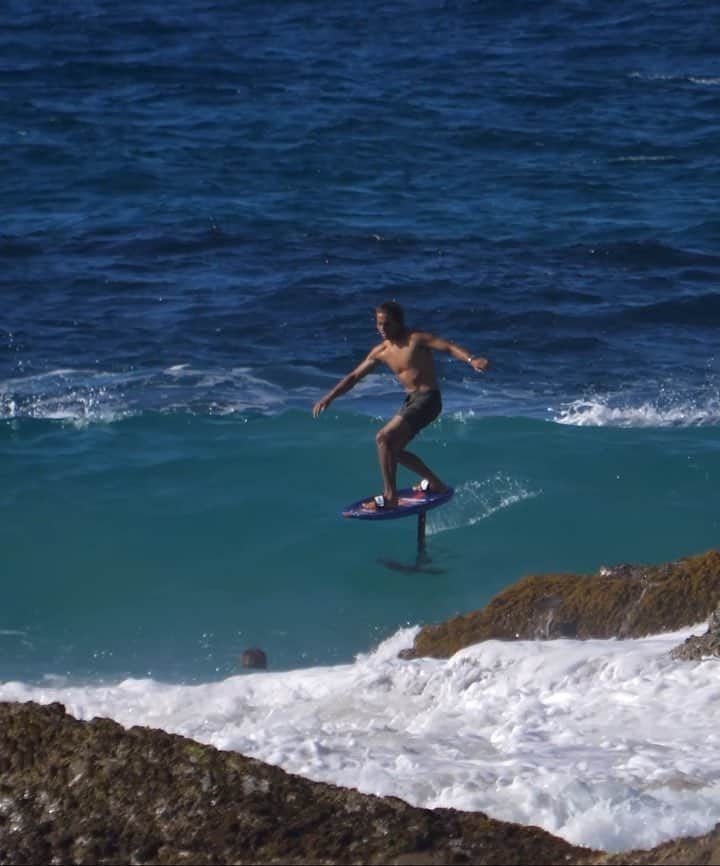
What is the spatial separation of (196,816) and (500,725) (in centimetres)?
346

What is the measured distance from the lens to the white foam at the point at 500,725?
594 centimetres

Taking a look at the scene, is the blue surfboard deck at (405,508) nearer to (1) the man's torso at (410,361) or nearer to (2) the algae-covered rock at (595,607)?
(1) the man's torso at (410,361)

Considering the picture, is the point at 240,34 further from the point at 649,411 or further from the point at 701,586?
the point at 701,586

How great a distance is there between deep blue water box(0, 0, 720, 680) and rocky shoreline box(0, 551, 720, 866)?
19.9 ft

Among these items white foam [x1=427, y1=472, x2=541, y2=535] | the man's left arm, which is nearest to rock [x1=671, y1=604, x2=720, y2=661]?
the man's left arm

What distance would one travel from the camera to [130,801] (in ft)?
14.4

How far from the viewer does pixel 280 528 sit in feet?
44.9

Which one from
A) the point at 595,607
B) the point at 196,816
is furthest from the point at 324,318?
the point at 196,816

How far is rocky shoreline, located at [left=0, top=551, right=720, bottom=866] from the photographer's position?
4164mm

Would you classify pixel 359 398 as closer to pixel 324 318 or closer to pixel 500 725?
pixel 324 318

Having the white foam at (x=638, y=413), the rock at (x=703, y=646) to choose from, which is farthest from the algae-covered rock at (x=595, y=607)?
the white foam at (x=638, y=413)

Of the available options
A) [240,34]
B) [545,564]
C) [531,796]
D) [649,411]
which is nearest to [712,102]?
[240,34]

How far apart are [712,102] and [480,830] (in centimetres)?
2662

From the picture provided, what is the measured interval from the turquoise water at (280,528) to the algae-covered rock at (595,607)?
173cm
